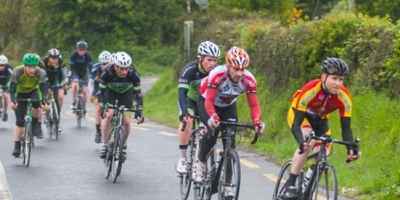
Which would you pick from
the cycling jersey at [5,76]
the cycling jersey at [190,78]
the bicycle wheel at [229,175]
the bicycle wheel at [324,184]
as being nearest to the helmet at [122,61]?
the cycling jersey at [190,78]

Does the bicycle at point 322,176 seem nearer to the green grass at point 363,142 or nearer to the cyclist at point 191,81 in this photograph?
the green grass at point 363,142

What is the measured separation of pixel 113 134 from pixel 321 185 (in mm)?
5146

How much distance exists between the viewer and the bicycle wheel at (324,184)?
336 inches

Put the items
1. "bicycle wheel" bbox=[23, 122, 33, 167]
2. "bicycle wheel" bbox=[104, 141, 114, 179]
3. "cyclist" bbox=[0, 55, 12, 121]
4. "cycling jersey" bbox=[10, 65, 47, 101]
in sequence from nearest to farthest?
"bicycle wheel" bbox=[104, 141, 114, 179] < "bicycle wheel" bbox=[23, 122, 33, 167] < "cycling jersey" bbox=[10, 65, 47, 101] < "cyclist" bbox=[0, 55, 12, 121]

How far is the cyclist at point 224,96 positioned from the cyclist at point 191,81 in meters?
0.65

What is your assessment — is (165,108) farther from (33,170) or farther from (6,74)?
(33,170)

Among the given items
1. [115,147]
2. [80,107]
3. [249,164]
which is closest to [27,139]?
[115,147]

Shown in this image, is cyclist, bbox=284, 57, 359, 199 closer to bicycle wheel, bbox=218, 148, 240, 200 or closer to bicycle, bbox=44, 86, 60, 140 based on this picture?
bicycle wheel, bbox=218, 148, 240, 200

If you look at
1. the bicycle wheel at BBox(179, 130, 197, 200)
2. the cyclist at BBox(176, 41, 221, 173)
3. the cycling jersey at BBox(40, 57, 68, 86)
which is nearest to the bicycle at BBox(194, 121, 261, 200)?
the bicycle wheel at BBox(179, 130, 197, 200)

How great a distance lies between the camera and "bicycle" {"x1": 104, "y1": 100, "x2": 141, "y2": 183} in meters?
13.0

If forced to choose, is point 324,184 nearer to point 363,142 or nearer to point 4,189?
point 4,189

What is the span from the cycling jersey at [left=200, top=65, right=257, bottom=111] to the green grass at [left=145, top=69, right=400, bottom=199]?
71.6 inches

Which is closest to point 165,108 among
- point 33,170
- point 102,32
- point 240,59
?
point 33,170

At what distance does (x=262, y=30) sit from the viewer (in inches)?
856
